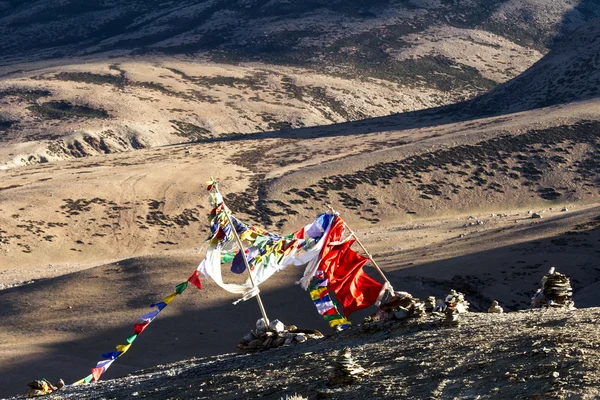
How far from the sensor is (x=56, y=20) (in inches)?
5054

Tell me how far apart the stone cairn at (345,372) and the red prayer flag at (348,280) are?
12.9 ft

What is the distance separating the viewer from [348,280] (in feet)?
50.7

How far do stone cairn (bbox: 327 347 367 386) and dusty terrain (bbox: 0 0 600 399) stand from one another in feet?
0.66

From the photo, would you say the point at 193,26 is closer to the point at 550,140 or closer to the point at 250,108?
the point at 250,108

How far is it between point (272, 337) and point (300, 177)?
118 ft

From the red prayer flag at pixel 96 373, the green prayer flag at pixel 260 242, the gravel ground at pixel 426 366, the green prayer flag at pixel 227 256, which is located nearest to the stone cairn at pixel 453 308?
the gravel ground at pixel 426 366

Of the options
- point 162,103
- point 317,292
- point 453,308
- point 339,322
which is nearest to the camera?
point 453,308

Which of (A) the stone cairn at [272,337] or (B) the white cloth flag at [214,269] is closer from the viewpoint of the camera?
(A) the stone cairn at [272,337]

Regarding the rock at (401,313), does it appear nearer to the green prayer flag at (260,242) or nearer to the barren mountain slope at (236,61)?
the green prayer flag at (260,242)

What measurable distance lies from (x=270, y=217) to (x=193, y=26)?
262 ft

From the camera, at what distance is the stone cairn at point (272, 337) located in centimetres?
1485

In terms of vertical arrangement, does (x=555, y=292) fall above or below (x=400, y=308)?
below

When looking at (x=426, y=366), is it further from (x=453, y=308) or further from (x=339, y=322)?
(x=339, y=322)

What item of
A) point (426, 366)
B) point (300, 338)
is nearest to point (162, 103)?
point (300, 338)
